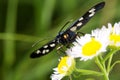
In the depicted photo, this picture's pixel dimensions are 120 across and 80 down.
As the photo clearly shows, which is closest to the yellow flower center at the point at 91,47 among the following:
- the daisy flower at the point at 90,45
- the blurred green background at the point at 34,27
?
the daisy flower at the point at 90,45

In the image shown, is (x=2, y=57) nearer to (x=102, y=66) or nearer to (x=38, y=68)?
(x=38, y=68)

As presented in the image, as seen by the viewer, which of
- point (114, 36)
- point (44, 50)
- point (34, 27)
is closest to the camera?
point (114, 36)

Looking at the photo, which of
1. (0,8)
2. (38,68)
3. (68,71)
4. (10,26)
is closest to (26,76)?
(38,68)

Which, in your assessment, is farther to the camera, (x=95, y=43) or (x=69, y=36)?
(x=69, y=36)

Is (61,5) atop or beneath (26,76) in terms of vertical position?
atop

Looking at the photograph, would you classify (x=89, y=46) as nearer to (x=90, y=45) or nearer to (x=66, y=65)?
(x=90, y=45)

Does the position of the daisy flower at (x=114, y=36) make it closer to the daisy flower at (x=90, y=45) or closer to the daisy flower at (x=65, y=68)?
the daisy flower at (x=90, y=45)

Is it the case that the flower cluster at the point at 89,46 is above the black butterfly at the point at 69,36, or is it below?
below

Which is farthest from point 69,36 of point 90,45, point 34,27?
point 34,27
